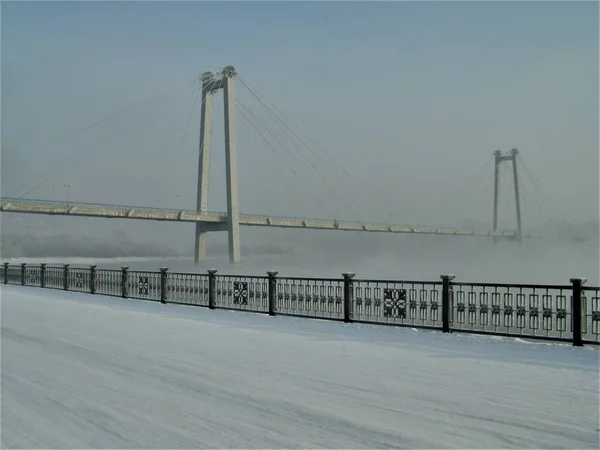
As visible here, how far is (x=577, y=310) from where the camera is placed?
8070mm

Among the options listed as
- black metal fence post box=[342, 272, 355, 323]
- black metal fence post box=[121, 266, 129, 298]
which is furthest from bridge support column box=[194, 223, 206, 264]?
black metal fence post box=[342, 272, 355, 323]

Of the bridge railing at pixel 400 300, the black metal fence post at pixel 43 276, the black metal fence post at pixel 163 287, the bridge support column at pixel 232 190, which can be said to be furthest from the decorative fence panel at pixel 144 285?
the bridge support column at pixel 232 190

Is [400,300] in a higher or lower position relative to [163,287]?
higher

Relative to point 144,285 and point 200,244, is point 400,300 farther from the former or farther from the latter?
point 200,244

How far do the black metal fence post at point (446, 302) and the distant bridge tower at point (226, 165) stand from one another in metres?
35.1

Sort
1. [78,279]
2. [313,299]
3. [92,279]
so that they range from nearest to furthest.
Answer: [313,299], [92,279], [78,279]

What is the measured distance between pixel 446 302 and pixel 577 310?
2.03m

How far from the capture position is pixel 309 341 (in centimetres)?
858

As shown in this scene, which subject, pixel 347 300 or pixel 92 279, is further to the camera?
pixel 92 279

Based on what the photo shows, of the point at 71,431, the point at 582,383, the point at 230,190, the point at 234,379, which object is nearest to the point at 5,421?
the point at 71,431

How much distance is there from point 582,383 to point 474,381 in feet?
3.64

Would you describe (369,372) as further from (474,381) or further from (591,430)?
(591,430)

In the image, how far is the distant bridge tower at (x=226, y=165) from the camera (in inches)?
1732

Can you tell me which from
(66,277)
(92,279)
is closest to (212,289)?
(92,279)
